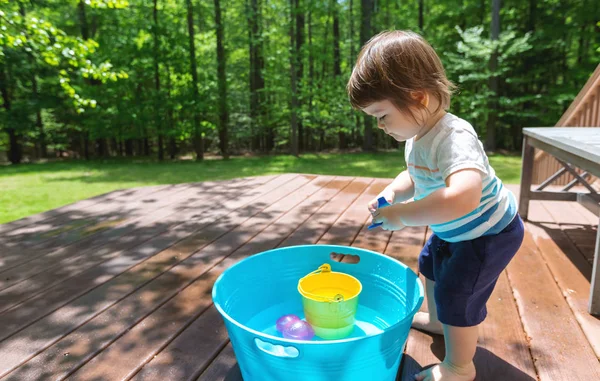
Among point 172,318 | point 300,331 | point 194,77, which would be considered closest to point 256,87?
point 194,77

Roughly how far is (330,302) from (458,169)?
0.62m

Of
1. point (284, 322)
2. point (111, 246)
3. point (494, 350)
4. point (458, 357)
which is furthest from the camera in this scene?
point (111, 246)

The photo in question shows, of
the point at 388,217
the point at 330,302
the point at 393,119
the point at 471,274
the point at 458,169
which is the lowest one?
the point at 330,302

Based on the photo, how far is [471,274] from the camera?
1284mm

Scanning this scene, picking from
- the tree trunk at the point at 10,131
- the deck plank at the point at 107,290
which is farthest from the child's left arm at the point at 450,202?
the tree trunk at the point at 10,131

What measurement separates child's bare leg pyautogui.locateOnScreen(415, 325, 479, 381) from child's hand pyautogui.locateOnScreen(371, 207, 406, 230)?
1.42 feet

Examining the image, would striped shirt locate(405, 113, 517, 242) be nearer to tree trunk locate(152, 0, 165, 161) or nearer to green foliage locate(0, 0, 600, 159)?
green foliage locate(0, 0, 600, 159)

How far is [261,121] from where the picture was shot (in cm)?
1425

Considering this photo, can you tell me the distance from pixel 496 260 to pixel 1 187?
9405mm

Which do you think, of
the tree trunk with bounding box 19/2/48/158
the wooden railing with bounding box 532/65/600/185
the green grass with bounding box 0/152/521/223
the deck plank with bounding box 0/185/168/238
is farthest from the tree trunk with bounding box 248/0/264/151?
the wooden railing with bounding box 532/65/600/185

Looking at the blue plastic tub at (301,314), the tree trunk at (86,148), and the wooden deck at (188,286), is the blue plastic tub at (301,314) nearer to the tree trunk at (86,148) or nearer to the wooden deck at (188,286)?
the wooden deck at (188,286)

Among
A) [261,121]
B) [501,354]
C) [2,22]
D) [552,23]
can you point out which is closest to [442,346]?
[501,354]

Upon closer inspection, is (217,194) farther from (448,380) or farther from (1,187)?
(1,187)

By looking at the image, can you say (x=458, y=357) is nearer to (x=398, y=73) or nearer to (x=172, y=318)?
(x=398, y=73)
